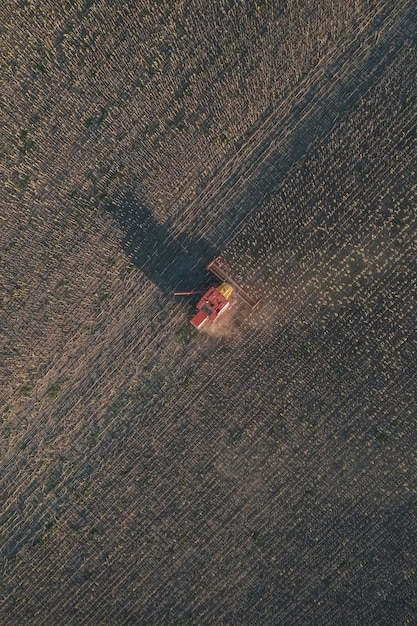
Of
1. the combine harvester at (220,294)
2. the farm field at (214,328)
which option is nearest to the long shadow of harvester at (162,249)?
the farm field at (214,328)

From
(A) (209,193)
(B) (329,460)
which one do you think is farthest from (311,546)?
(A) (209,193)

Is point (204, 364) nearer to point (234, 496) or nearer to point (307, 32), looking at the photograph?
point (234, 496)

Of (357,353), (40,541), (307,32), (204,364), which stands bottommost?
(40,541)

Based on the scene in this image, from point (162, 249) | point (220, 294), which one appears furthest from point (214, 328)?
point (162, 249)

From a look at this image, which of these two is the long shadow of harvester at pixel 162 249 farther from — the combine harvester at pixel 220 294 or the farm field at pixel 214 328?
the combine harvester at pixel 220 294

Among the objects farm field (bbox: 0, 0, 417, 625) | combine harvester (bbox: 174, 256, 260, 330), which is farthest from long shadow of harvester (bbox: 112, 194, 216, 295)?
combine harvester (bbox: 174, 256, 260, 330)
